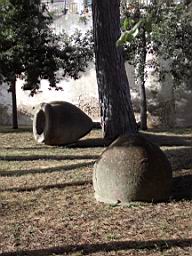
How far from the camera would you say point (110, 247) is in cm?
521

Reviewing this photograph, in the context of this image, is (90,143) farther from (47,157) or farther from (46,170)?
(46,170)

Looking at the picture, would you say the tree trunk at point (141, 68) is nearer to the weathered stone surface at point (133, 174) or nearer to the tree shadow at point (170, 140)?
the tree shadow at point (170, 140)

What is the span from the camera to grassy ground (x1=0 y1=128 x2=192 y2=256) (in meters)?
5.25

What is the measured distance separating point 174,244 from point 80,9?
17.0m

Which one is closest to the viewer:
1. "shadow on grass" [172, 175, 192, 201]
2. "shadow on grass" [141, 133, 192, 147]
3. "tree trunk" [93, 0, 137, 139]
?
"shadow on grass" [172, 175, 192, 201]

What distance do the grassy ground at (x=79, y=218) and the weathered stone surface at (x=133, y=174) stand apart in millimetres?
142

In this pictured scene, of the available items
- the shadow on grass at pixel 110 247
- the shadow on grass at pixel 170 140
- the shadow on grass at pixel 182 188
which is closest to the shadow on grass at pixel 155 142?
the shadow on grass at pixel 170 140

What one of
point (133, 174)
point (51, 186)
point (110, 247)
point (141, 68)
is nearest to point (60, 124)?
point (141, 68)

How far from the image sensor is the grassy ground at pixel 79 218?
5250mm

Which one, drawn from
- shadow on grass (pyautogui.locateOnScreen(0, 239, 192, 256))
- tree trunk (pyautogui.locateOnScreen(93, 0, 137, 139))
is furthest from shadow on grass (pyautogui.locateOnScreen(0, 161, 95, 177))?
shadow on grass (pyautogui.locateOnScreen(0, 239, 192, 256))

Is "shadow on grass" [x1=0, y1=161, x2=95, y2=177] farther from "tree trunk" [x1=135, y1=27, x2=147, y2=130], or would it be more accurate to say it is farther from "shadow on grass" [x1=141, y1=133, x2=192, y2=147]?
→ "tree trunk" [x1=135, y1=27, x2=147, y2=130]

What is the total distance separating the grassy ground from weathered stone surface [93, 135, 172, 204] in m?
0.14

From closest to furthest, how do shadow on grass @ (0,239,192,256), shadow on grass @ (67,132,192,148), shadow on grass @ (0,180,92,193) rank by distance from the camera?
shadow on grass @ (0,239,192,256) → shadow on grass @ (0,180,92,193) → shadow on grass @ (67,132,192,148)

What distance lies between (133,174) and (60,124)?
6644 millimetres
